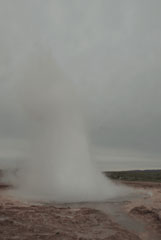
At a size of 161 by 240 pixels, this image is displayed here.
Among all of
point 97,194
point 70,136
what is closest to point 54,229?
point 97,194

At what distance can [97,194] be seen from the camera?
3008 cm

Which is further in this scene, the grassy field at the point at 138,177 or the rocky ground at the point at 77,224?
the grassy field at the point at 138,177

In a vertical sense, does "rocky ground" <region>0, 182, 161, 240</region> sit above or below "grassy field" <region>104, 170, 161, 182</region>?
below

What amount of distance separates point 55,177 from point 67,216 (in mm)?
17739

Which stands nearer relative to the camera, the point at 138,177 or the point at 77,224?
the point at 77,224

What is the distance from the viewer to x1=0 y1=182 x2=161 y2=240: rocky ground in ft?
40.7

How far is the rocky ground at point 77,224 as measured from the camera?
40.7 ft

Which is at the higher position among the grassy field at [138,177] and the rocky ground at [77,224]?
the grassy field at [138,177]

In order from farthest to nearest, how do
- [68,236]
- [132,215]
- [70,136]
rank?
[70,136] → [132,215] → [68,236]

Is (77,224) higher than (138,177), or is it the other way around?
(138,177)

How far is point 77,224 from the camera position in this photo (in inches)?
595

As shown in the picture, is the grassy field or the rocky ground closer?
the rocky ground

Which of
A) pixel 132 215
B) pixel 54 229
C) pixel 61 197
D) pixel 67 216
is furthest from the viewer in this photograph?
pixel 61 197

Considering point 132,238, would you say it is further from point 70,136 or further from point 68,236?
point 70,136
